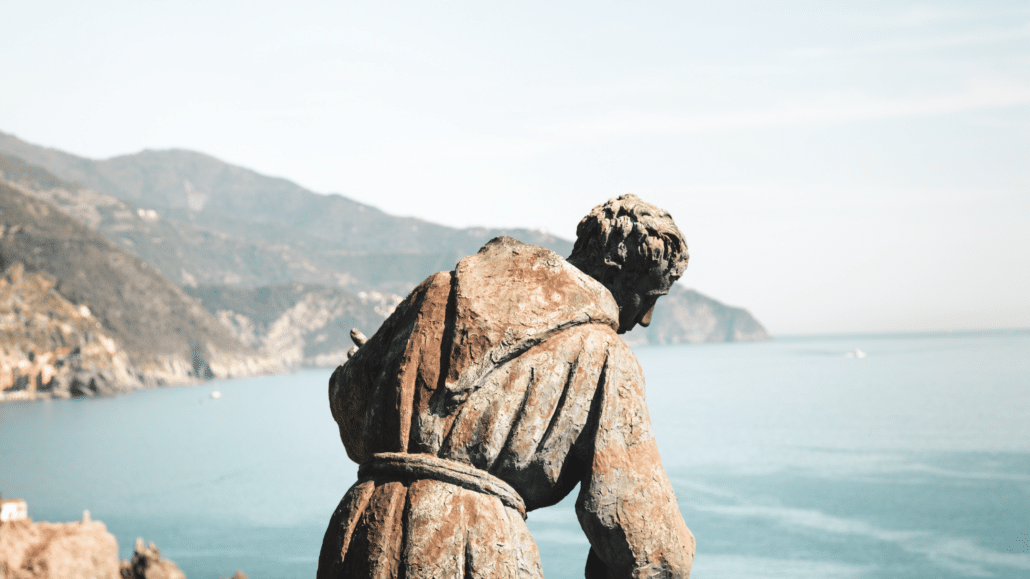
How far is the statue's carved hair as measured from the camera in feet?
11.6

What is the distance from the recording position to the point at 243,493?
87312mm

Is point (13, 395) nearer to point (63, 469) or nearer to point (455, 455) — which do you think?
point (63, 469)

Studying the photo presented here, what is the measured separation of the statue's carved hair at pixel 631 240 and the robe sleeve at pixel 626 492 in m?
0.51

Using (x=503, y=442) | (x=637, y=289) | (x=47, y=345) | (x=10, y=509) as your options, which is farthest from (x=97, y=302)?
(x=503, y=442)

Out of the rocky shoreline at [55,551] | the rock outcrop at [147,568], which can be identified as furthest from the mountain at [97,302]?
the rocky shoreline at [55,551]

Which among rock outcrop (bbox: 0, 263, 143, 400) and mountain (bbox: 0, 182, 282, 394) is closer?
rock outcrop (bbox: 0, 263, 143, 400)

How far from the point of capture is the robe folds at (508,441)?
3.01m

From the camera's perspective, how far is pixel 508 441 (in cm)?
314

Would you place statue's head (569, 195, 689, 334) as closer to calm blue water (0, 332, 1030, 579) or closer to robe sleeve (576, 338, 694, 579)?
robe sleeve (576, 338, 694, 579)

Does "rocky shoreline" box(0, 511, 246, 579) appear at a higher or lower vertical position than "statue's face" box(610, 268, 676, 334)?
lower

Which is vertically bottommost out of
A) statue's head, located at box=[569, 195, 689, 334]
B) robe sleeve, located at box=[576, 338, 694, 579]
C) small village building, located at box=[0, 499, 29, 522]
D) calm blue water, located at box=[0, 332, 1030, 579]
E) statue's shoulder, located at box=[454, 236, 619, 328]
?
calm blue water, located at box=[0, 332, 1030, 579]

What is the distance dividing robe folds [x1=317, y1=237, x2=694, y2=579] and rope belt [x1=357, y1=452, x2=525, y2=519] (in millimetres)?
22

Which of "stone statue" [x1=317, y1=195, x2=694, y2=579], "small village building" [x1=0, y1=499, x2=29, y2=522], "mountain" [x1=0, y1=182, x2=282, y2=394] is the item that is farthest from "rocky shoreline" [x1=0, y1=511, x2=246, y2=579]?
"mountain" [x1=0, y1=182, x2=282, y2=394]

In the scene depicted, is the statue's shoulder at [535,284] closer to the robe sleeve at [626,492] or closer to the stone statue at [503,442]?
the stone statue at [503,442]
